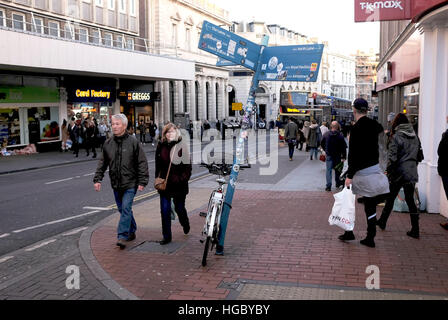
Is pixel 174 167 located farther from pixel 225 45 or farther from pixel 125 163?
pixel 225 45

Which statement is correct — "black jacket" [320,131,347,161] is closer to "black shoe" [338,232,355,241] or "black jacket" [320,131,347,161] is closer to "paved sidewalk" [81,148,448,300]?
"paved sidewalk" [81,148,448,300]

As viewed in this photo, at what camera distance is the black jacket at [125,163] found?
6520mm

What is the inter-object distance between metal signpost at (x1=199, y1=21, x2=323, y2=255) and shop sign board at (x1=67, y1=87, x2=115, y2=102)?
23162 millimetres

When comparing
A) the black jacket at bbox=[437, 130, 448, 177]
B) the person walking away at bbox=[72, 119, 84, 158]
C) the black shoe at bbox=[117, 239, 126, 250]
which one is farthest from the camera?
the person walking away at bbox=[72, 119, 84, 158]

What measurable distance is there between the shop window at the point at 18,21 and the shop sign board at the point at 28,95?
3185mm

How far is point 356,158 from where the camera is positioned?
20.6 feet

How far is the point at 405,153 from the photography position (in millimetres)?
7082

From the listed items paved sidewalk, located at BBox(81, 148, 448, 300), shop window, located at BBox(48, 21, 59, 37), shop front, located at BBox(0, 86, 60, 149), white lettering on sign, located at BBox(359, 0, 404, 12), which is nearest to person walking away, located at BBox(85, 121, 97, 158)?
shop front, located at BBox(0, 86, 60, 149)

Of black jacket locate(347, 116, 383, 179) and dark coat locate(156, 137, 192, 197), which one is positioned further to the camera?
dark coat locate(156, 137, 192, 197)

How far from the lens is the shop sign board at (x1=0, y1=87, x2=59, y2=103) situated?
2319 cm

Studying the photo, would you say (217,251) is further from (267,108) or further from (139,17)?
(267,108)

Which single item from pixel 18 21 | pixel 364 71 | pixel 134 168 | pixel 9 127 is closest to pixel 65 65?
pixel 18 21
